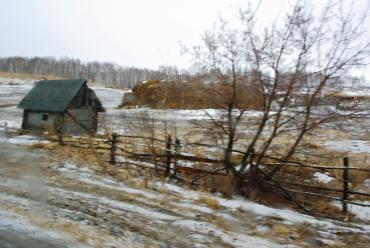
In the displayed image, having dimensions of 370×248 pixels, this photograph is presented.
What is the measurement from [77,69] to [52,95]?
129411mm

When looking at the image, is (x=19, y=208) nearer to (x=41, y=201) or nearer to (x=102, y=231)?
(x=41, y=201)

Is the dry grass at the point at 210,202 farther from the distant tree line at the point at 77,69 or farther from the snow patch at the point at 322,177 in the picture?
the distant tree line at the point at 77,69

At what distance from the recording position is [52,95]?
1141 inches

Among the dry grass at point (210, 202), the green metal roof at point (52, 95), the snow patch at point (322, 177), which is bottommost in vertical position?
the dry grass at point (210, 202)

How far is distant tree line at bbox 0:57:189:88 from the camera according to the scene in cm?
14788

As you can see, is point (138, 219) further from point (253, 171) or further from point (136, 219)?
point (253, 171)

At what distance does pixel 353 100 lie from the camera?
8.85 metres

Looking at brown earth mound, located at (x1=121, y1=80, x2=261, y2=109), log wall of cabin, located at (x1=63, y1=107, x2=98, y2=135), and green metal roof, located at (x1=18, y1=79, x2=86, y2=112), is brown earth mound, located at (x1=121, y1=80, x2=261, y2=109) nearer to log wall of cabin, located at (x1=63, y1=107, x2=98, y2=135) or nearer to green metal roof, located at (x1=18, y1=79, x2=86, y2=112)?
→ log wall of cabin, located at (x1=63, y1=107, x2=98, y2=135)

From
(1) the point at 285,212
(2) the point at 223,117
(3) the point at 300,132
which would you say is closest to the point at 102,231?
(1) the point at 285,212

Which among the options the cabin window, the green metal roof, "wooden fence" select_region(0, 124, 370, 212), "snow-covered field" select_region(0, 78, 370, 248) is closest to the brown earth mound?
"snow-covered field" select_region(0, 78, 370, 248)

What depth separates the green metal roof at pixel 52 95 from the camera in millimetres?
27723

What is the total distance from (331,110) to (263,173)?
2.13 meters

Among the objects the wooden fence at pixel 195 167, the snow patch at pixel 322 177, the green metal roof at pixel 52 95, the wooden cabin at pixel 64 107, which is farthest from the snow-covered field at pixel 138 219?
the green metal roof at pixel 52 95

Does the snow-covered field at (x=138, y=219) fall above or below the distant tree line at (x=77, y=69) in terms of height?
below
